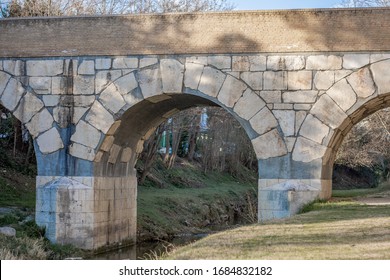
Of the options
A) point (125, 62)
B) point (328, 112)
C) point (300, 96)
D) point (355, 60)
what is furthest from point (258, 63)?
point (125, 62)

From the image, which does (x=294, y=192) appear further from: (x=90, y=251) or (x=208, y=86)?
(x=90, y=251)

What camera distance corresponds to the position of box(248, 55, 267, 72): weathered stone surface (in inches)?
476

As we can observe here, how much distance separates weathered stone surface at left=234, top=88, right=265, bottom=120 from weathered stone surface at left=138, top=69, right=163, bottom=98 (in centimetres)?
155

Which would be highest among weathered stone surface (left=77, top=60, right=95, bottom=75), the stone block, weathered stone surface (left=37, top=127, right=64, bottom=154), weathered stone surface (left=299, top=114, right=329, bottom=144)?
weathered stone surface (left=77, top=60, right=95, bottom=75)

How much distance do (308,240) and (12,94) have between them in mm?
7553

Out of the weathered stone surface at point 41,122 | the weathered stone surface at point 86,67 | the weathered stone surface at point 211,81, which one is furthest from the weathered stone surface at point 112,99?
the weathered stone surface at point 211,81

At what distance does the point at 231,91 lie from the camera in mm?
12172

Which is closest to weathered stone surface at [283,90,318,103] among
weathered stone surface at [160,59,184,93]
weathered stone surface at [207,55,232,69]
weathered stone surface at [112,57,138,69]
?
weathered stone surface at [207,55,232,69]

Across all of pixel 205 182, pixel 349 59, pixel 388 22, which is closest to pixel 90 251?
pixel 349 59

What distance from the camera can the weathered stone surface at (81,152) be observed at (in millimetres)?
12844

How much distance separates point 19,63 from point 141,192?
31.1ft

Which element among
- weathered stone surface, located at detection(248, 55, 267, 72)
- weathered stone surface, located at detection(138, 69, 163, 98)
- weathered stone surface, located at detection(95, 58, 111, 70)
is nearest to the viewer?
weathered stone surface, located at detection(248, 55, 267, 72)

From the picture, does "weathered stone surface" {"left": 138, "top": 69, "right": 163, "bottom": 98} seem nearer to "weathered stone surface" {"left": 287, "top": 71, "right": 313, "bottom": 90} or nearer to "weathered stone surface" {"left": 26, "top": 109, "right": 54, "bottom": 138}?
"weathered stone surface" {"left": 26, "top": 109, "right": 54, "bottom": 138}

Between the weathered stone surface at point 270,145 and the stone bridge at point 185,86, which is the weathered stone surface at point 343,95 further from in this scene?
the weathered stone surface at point 270,145
